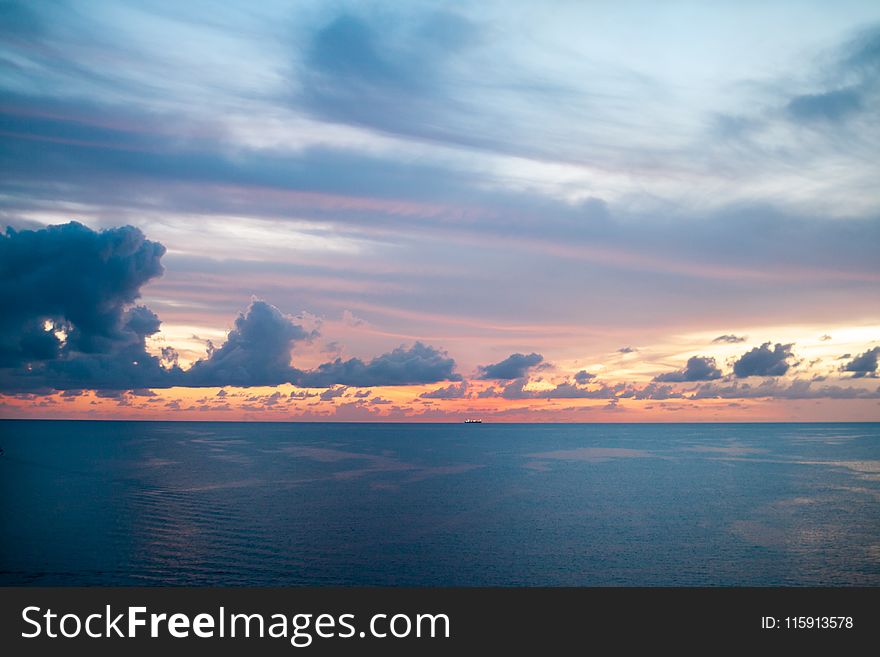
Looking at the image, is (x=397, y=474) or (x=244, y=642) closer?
(x=244, y=642)

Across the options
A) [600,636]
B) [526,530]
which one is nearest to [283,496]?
[526,530]

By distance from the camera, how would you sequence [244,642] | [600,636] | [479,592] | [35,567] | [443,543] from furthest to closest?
[443,543]
[35,567]
[479,592]
[600,636]
[244,642]

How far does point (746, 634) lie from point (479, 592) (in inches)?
772

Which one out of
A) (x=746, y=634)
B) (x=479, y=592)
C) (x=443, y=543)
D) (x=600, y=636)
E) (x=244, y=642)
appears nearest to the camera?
(x=244, y=642)

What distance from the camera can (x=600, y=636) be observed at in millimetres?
46531

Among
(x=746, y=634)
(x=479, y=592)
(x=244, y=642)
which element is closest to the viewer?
(x=244, y=642)

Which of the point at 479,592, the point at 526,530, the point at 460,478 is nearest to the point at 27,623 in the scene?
the point at 479,592

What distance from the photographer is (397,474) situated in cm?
16388

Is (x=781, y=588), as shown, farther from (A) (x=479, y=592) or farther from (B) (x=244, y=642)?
(B) (x=244, y=642)

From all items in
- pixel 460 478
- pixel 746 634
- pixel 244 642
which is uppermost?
pixel 244 642

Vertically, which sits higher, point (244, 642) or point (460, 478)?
point (244, 642)

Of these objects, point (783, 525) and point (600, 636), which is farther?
point (783, 525)

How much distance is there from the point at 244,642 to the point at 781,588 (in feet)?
171

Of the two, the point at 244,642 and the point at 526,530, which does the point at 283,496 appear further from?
the point at 244,642
